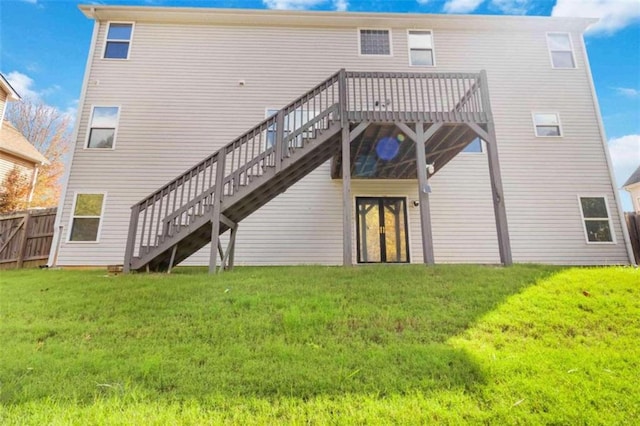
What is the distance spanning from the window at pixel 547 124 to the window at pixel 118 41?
42.5 ft

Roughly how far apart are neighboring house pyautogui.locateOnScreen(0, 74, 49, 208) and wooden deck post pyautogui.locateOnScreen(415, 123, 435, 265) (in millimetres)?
16576

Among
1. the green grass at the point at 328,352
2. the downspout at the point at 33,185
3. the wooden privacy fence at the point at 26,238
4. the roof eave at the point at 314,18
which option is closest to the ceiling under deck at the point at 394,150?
the green grass at the point at 328,352

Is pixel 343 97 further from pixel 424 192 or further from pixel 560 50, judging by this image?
pixel 560 50

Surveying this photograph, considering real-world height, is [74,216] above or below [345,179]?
below

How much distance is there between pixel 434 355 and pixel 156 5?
12.0m

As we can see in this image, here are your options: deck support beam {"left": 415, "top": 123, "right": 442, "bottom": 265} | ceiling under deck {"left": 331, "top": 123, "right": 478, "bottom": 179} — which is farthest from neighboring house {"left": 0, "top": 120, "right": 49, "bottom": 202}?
deck support beam {"left": 415, "top": 123, "right": 442, "bottom": 265}

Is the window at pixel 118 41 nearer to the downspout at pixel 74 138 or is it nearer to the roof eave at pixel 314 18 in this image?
the roof eave at pixel 314 18

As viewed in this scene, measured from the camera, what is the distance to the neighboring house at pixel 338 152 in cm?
868

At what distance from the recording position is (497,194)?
601 cm

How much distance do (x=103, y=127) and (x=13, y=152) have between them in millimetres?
7977

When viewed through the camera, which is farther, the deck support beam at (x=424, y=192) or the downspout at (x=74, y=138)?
the downspout at (x=74, y=138)

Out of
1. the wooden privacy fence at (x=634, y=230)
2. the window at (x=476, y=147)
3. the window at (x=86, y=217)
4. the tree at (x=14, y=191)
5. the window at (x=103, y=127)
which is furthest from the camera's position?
the tree at (x=14, y=191)

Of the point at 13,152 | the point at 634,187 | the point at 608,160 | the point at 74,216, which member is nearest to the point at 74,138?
the point at 74,216

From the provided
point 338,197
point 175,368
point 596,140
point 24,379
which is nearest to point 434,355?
point 175,368
